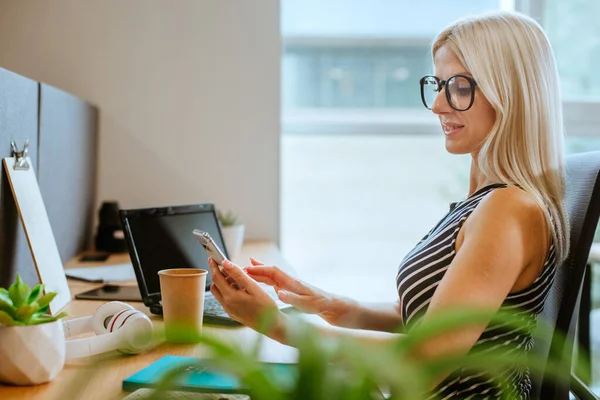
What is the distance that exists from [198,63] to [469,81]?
4.67 ft

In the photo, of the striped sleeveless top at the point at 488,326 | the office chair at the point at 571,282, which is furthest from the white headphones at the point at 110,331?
the office chair at the point at 571,282

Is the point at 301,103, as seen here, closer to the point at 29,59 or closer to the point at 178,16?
the point at 178,16

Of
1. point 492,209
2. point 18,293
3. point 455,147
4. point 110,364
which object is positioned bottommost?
point 110,364

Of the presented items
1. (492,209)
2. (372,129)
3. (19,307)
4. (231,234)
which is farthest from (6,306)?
(372,129)

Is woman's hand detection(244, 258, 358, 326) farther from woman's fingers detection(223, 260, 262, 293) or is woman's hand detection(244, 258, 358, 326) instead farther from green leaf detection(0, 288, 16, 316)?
green leaf detection(0, 288, 16, 316)

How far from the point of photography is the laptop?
129 cm

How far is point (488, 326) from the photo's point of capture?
107 centimetres

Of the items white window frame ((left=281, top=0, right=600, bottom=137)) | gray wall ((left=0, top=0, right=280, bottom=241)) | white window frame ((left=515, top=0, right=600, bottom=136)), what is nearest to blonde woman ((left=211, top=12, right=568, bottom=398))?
gray wall ((left=0, top=0, right=280, bottom=241))

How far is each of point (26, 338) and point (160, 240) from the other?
618mm

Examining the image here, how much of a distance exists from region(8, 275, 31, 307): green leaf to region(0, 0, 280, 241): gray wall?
5.10 ft

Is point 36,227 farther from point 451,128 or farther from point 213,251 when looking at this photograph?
point 451,128

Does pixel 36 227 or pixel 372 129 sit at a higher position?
pixel 372 129

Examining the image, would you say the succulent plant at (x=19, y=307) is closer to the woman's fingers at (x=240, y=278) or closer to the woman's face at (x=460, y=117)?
the woman's fingers at (x=240, y=278)

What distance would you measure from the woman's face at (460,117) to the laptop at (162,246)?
46 centimetres
